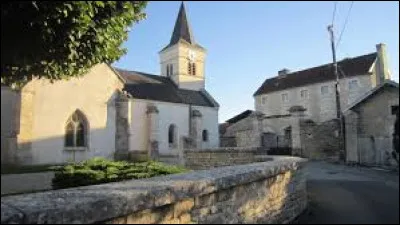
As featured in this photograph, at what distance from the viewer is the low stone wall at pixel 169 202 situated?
3316 mm

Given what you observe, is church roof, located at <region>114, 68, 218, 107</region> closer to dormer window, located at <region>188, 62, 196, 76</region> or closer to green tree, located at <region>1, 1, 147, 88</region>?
dormer window, located at <region>188, 62, 196, 76</region>

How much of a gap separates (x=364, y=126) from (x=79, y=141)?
25069 millimetres

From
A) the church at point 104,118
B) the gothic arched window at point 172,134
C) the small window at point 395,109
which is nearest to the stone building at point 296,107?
the church at point 104,118

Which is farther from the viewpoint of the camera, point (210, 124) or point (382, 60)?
point (210, 124)

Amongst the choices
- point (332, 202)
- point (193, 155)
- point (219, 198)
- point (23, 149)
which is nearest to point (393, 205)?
point (332, 202)

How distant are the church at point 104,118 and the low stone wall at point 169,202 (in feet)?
31.7

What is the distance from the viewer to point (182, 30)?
47594 millimetres

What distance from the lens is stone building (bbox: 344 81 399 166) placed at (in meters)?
2.03

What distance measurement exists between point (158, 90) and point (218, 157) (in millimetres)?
24037

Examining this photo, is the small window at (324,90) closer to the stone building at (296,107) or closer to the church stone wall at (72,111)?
the stone building at (296,107)

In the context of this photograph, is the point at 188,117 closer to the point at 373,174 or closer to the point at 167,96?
the point at 167,96

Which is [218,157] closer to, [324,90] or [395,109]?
[395,109]

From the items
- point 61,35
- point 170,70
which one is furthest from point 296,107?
point 170,70

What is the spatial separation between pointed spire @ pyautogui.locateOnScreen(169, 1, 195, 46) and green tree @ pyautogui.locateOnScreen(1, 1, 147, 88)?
38599 mm
